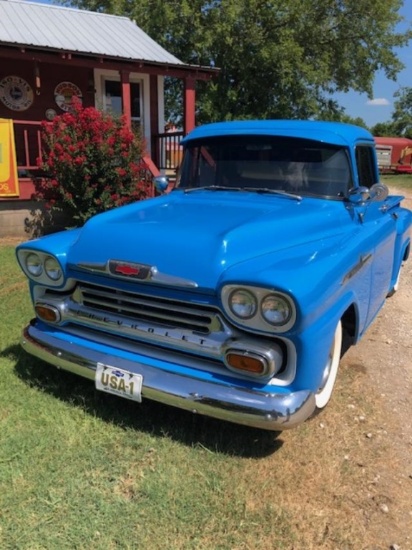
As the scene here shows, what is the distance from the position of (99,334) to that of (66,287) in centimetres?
39

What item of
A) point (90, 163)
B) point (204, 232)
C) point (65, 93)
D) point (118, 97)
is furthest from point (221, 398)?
point (118, 97)

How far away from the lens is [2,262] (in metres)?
6.95

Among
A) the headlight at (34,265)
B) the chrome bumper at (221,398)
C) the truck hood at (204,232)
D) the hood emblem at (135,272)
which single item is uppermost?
the truck hood at (204,232)

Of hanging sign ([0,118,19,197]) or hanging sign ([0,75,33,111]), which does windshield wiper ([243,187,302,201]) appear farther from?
hanging sign ([0,75,33,111])

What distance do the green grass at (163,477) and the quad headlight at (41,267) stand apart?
80 centimetres

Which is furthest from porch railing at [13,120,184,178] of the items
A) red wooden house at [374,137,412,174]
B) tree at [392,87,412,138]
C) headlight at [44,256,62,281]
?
tree at [392,87,412,138]

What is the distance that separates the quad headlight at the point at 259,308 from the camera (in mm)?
2365

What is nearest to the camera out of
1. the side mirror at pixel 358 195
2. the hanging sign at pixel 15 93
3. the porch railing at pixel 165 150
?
the side mirror at pixel 358 195

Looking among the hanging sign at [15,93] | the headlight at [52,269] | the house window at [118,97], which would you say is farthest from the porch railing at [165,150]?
the headlight at [52,269]

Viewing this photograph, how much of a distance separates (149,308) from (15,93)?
9.65 metres

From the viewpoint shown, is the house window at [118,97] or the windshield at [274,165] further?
the house window at [118,97]

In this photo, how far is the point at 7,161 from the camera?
8.37 metres

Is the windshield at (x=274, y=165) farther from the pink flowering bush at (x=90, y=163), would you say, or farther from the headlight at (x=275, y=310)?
the pink flowering bush at (x=90, y=163)

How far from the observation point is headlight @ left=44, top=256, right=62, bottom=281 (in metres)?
3.14
